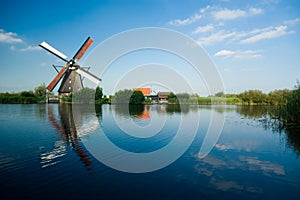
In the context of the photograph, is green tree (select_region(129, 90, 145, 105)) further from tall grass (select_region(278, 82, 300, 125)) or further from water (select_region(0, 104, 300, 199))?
water (select_region(0, 104, 300, 199))

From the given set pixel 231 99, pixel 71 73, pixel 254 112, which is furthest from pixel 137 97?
pixel 254 112

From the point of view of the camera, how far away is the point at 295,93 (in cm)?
1523

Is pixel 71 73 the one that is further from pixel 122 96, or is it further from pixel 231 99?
pixel 231 99

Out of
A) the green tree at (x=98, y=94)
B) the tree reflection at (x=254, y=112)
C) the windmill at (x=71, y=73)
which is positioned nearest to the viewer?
the tree reflection at (x=254, y=112)

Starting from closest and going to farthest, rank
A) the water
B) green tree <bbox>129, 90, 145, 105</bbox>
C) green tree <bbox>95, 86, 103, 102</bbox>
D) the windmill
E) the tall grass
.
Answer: the water, the tall grass, the windmill, green tree <bbox>129, 90, 145, 105</bbox>, green tree <bbox>95, 86, 103, 102</bbox>

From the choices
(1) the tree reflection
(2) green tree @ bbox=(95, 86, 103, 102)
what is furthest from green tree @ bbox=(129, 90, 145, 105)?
(1) the tree reflection

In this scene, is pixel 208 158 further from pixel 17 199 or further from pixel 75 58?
pixel 75 58

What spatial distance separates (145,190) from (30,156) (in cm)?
479

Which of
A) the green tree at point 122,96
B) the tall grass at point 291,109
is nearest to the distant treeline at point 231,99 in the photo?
the green tree at point 122,96

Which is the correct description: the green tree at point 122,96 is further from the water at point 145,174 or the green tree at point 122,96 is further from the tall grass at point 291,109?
the water at point 145,174

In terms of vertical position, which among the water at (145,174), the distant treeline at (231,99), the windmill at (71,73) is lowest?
the water at (145,174)

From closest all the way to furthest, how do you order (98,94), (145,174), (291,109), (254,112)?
(145,174), (291,109), (254,112), (98,94)

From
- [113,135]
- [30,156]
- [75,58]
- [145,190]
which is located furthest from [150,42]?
[75,58]

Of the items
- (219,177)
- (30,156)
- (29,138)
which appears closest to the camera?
(219,177)
